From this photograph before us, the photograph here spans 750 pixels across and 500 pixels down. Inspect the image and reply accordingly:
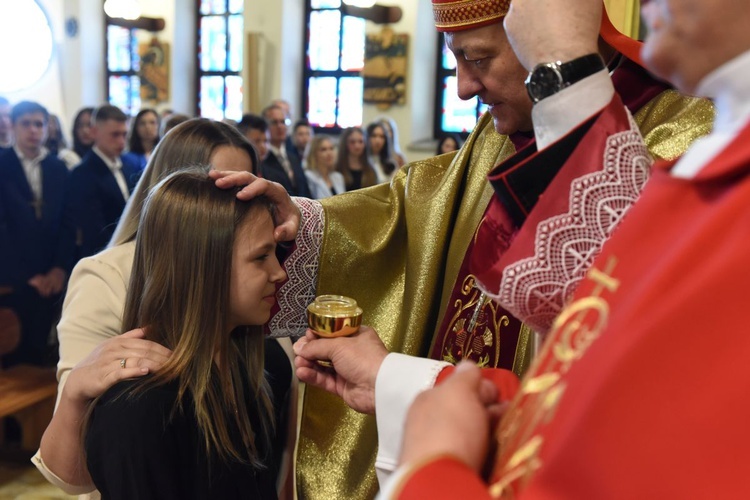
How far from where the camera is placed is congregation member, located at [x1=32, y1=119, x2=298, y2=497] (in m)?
1.70

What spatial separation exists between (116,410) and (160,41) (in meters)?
11.7

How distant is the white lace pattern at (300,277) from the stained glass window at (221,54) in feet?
35.1

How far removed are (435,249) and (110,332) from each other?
2.75 ft

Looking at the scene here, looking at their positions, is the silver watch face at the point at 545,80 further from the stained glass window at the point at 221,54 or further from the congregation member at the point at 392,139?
the stained glass window at the point at 221,54

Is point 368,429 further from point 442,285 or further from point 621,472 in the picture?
point 621,472

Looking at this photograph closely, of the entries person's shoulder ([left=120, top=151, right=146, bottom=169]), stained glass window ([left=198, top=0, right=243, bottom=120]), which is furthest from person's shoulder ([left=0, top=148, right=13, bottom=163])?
stained glass window ([left=198, top=0, right=243, bottom=120])

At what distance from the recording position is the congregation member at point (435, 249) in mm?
1293

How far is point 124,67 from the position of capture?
1315 centimetres

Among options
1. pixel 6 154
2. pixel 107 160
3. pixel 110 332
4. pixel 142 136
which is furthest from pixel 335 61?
pixel 110 332

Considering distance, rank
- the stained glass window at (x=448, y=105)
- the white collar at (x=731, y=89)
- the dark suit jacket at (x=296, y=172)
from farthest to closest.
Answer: the stained glass window at (x=448, y=105) → the dark suit jacket at (x=296, y=172) → the white collar at (x=731, y=89)

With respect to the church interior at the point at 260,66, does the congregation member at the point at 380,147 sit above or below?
below

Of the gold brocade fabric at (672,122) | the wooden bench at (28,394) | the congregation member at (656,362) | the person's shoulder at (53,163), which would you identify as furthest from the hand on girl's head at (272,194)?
the person's shoulder at (53,163)

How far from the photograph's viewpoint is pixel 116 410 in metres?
1.59

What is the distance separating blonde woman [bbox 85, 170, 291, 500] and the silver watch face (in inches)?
36.1
